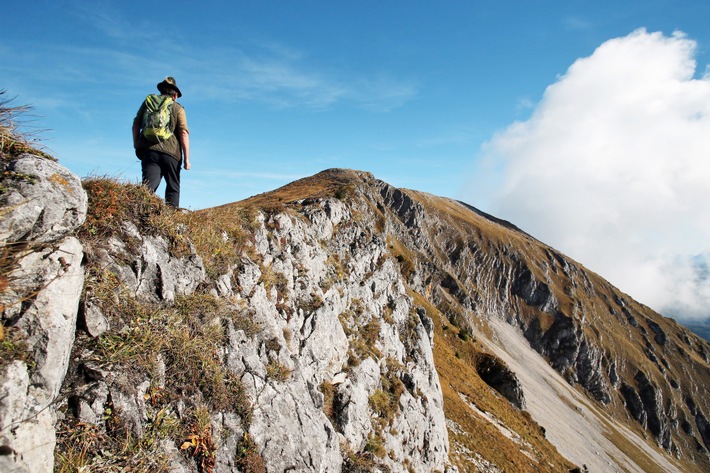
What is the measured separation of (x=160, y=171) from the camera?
34.6 feet

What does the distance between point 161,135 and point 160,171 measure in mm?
1121

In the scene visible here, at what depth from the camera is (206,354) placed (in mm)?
9086

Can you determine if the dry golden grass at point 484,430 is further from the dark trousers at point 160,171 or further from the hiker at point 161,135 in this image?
the hiker at point 161,135

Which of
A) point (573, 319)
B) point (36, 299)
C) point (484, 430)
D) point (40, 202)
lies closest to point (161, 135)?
point (40, 202)

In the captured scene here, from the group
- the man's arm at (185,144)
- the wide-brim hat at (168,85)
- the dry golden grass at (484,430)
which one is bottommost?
the dry golden grass at (484,430)

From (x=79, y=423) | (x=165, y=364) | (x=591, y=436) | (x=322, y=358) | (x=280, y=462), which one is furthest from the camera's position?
(x=591, y=436)

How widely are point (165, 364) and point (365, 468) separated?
10.8 metres

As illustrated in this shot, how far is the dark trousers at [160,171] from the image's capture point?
10.3 metres

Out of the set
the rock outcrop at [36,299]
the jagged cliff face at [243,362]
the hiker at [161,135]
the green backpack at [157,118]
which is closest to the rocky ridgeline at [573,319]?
the jagged cliff face at [243,362]

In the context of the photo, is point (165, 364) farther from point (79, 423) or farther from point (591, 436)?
point (591, 436)

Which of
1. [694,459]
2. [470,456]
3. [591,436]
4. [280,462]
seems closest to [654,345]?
[694,459]

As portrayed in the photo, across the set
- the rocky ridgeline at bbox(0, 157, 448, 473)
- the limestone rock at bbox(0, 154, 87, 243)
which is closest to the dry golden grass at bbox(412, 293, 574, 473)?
the rocky ridgeline at bbox(0, 157, 448, 473)

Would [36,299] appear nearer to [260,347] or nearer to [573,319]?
[260,347]

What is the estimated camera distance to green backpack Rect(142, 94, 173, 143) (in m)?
9.98
